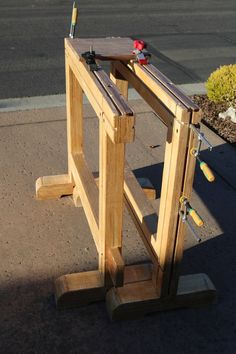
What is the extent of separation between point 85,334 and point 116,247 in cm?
54

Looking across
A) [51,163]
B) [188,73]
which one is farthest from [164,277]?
[188,73]

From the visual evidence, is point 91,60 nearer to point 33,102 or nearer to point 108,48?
point 108,48

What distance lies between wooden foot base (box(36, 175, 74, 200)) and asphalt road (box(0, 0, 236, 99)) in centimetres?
281

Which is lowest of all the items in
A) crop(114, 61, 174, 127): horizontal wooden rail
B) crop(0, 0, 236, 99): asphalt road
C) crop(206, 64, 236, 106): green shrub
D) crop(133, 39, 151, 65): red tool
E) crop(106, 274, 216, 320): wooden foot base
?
crop(0, 0, 236, 99): asphalt road

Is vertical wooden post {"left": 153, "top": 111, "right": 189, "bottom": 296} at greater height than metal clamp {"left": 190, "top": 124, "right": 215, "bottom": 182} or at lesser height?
lesser

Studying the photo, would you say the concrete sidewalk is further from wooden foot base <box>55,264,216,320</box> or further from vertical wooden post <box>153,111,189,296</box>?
vertical wooden post <box>153,111,189,296</box>

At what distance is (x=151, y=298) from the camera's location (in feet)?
9.27

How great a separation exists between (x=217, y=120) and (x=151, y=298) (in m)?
3.32

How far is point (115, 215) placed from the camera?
2703mm

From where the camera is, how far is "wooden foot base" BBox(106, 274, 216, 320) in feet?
9.20

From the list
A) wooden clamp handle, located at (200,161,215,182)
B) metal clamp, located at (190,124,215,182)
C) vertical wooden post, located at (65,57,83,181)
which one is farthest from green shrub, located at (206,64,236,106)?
wooden clamp handle, located at (200,161,215,182)

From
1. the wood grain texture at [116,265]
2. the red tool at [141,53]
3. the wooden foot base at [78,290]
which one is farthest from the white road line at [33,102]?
the wood grain texture at [116,265]

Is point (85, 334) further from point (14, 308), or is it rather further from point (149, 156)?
point (149, 156)

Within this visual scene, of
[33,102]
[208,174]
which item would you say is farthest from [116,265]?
[33,102]
